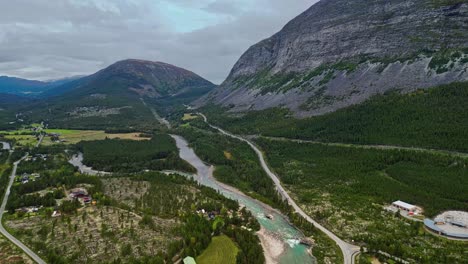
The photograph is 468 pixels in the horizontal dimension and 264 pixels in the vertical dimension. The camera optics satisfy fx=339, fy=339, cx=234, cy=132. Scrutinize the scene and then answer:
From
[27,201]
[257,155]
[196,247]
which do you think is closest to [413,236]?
[196,247]

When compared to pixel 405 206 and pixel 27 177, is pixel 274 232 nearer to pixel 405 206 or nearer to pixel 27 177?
pixel 405 206

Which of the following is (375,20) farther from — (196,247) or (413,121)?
(196,247)

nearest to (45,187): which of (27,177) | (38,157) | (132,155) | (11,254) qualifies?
(27,177)

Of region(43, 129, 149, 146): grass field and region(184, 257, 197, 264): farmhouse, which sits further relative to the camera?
region(43, 129, 149, 146): grass field

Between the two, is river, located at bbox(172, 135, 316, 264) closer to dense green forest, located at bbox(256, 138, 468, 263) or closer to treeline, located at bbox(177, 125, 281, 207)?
treeline, located at bbox(177, 125, 281, 207)

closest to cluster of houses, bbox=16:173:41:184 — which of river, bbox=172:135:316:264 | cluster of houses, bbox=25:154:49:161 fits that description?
cluster of houses, bbox=25:154:49:161

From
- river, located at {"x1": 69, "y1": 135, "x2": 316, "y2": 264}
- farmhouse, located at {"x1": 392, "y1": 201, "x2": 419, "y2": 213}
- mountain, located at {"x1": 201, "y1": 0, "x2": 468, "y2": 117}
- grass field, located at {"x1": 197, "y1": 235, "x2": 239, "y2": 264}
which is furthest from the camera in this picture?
mountain, located at {"x1": 201, "y1": 0, "x2": 468, "y2": 117}

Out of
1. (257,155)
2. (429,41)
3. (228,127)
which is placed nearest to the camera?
(257,155)

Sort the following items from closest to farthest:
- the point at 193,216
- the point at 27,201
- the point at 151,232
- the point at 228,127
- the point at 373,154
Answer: the point at 151,232 → the point at 193,216 → the point at 27,201 → the point at 373,154 → the point at 228,127
